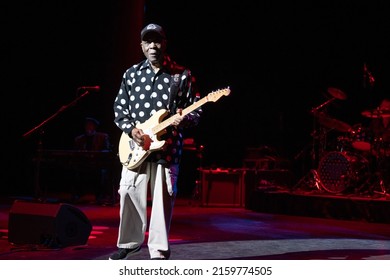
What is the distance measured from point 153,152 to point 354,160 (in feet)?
20.4

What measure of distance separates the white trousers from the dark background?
7571 mm

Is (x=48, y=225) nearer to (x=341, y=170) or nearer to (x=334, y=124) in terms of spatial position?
(x=341, y=170)

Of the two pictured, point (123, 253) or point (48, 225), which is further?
point (48, 225)

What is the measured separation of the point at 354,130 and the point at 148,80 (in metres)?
6.39

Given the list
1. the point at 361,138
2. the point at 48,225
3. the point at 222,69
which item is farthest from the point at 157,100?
the point at 222,69

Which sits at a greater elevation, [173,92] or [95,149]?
[173,92]

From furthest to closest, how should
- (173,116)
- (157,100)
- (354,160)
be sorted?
(354,160), (157,100), (173,116)

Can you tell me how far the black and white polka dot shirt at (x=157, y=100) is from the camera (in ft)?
16.9

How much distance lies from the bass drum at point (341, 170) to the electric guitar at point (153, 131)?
594 centimetres

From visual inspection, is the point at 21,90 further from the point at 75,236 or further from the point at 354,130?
the point at 75,236

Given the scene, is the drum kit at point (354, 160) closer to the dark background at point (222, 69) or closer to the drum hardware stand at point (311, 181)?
the drum hardware stand at point (311, 181)

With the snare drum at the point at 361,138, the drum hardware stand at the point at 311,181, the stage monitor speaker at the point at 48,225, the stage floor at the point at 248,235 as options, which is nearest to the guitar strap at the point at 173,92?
the stage floor at the point at 248,235

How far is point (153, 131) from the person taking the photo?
509 cm
